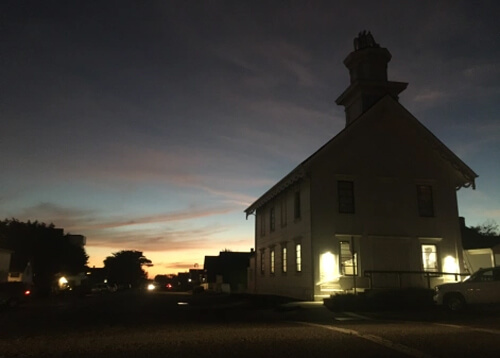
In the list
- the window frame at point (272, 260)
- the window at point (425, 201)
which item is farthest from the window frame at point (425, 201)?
the window frame at point (272, 260)

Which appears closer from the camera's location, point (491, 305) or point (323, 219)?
point (491, 305)

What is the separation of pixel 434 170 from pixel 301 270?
30.9 ft

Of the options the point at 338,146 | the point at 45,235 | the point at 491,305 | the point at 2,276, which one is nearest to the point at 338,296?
the point at 491,305

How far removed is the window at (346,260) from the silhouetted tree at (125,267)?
436 ft

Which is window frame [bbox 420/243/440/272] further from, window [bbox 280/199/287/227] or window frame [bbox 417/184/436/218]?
window [bbox 280/199/287/227]

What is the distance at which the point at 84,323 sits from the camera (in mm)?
15617

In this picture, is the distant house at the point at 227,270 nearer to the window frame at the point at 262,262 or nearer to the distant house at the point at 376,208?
the window frame at the point at 262,262

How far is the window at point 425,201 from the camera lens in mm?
26016

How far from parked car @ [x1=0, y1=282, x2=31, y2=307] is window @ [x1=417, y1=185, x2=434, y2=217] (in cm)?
2351

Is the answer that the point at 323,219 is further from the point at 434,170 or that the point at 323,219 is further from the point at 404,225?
the point at 434,170

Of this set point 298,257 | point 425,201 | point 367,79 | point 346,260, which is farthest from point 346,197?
point 367,79

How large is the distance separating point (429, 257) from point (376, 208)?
3.98 meters

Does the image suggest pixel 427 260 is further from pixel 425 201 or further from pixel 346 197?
pixel 346 197

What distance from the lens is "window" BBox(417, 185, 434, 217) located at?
85.4 feet
